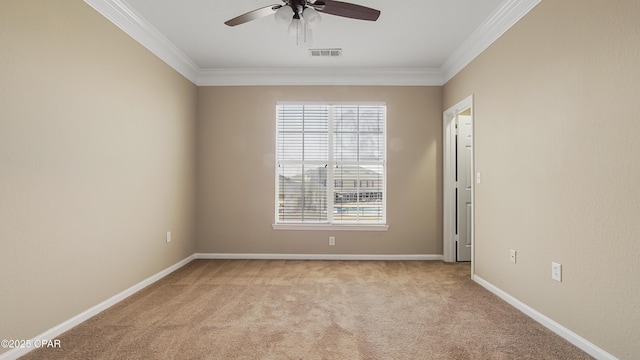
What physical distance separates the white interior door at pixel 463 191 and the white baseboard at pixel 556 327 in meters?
1.20

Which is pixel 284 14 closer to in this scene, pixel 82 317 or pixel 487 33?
pixel 487 33

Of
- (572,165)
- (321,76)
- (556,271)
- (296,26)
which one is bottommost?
(556,271)

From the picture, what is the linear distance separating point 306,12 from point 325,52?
1.70 metres

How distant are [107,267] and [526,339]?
3327 mm

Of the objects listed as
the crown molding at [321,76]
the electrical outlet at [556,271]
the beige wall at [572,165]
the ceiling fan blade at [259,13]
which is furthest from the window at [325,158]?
the electrical outlet at [556,271]

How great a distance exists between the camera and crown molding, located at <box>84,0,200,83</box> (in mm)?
2667

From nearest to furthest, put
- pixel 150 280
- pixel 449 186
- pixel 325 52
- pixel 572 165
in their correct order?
1. pixel 572 165
2. pixel 150 280
3. pixel 325 52
4. pixel 449 186

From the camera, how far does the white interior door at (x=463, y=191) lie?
14.2ft

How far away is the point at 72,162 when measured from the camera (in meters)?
2.34

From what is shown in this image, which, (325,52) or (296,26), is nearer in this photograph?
(296,26)

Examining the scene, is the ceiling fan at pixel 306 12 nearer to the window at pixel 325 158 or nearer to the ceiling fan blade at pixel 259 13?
the ceiling fan blade at pixel 259 13

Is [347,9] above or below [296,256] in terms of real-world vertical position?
above

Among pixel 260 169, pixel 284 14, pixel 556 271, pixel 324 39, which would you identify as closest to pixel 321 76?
pixel 324 39

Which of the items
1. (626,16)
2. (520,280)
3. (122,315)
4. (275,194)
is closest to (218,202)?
(275,194)
